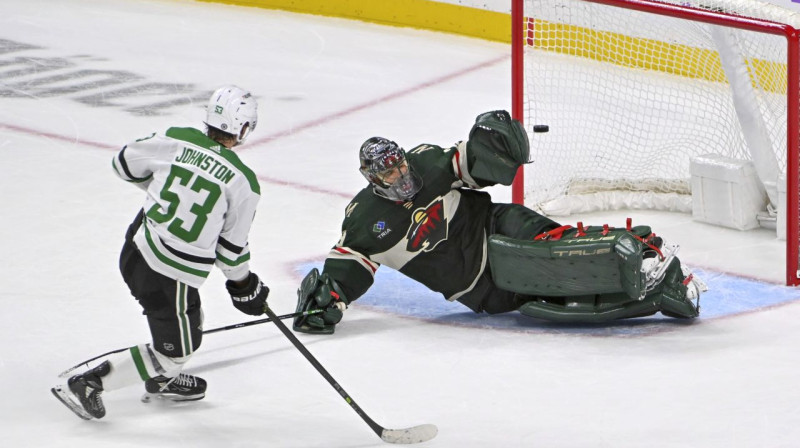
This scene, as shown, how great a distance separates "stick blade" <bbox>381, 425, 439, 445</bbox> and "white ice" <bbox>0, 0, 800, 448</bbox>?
0.04 meters

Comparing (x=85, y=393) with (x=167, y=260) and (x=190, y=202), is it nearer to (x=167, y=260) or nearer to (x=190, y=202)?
(x=167, y=260)

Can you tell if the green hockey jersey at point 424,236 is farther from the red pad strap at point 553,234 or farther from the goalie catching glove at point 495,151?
the red pad strap at point 553,234

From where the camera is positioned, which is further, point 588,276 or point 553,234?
point 553,234

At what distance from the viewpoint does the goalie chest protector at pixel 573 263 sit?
13.3ft

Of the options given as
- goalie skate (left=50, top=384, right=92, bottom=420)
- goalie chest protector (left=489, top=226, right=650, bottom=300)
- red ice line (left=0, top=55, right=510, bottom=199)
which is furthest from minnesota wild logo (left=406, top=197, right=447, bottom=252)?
red ice line (left=0, top=55, right=510, bottom=199)

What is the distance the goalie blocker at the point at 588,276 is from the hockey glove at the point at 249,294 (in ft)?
2.89

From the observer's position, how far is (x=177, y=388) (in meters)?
3.74

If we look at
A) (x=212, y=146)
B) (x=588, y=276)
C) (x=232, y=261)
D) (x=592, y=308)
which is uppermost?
(x=212, y=146)

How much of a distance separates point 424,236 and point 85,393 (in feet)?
3.93

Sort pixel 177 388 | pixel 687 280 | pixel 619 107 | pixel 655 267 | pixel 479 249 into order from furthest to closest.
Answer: pixel 619 107
pixel 479 249
pixel 687 280
pixel 655 267
pixel 177 388

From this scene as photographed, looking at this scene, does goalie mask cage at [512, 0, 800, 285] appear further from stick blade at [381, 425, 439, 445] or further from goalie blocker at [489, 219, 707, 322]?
stick blade at [381, 425, 439, 445]

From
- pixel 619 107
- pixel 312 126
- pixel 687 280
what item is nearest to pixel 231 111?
pixel 687 280

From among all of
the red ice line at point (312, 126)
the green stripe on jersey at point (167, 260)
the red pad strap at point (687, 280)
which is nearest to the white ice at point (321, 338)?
the red ice line at point (312, 126)

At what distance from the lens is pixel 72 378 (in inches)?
141
